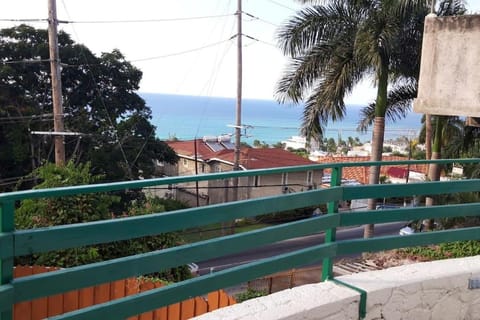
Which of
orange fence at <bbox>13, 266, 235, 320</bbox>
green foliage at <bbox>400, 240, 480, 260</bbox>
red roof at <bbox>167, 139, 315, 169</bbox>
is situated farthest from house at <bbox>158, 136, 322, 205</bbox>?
orange fence at <bbox>13, 266, 235, 320</bbox>

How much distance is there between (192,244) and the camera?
9.33 ft

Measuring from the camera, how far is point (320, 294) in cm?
336

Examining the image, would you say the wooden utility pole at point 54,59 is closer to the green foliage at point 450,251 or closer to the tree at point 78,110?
the tree at point 78,110

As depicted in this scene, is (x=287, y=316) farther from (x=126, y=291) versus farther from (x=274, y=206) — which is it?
(x=126, y=291)

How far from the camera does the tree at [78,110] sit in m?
28.5

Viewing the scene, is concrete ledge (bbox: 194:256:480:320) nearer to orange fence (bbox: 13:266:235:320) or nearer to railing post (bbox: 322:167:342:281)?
railing post (bbox: 322:167:342:281)

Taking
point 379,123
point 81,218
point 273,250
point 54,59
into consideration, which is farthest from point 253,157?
point 81,218

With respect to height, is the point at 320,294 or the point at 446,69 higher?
the point at 446,69

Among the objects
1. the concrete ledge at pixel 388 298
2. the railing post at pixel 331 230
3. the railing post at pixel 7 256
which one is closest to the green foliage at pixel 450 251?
the concrete ledge at pixel 388 298

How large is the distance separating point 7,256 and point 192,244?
97 centimetres

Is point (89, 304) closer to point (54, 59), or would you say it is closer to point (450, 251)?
point (450, 251)

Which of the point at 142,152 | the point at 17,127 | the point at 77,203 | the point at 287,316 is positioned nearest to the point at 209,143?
the point at 142,152

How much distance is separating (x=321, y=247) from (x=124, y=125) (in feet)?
92.7

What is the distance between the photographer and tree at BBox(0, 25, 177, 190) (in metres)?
28.5
